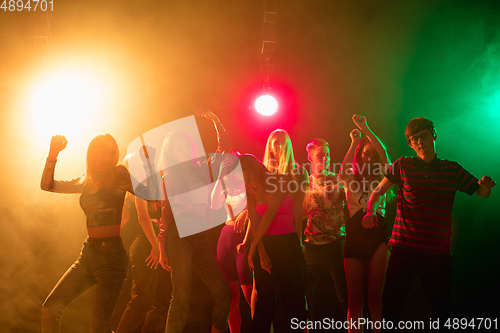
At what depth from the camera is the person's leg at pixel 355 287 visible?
2.53 m

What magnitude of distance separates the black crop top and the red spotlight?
1.88m

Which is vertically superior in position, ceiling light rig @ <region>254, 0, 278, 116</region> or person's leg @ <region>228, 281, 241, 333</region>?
ceiling light rig @ <region>254, 0, 278, 116</region>

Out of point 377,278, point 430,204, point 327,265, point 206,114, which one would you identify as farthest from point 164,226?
point 430,204

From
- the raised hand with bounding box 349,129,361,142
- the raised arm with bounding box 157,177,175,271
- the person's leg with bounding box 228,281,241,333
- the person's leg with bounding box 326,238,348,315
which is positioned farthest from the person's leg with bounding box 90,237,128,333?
the raised hand with bounding box 349,129,361,142

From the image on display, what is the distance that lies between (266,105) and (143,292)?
2413 mm

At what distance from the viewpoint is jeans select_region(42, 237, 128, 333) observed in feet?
6.33

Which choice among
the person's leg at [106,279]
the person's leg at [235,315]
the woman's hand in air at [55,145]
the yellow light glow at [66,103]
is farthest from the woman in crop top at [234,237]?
the yellow light glow at [66,103]

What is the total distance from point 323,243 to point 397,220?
2.36 feet

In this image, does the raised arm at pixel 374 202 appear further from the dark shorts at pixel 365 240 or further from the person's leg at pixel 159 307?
the person's leg at pixel 159 307

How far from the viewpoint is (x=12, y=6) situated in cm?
354

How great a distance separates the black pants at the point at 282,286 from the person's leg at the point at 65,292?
1.19 m

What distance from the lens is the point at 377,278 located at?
250cm

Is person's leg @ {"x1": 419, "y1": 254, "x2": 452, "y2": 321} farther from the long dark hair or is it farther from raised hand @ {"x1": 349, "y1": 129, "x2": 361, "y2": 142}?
the long dark hair

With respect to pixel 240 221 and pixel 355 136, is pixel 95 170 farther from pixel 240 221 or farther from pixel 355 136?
pixel 355 136
